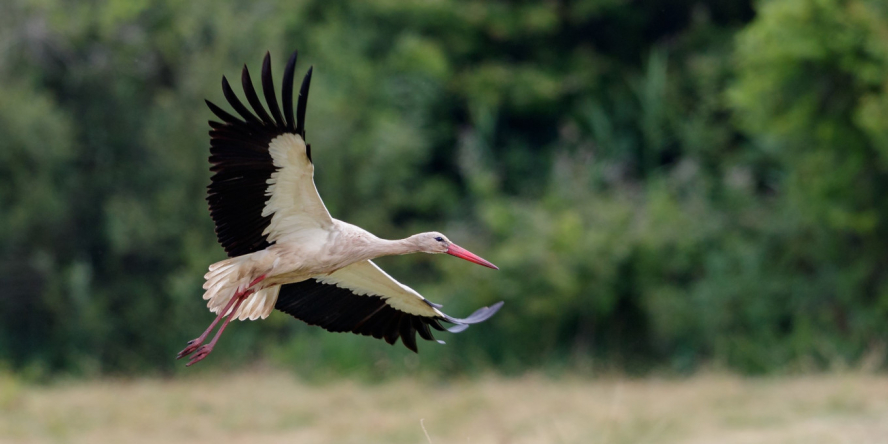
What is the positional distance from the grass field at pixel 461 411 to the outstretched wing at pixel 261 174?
3.97 meters

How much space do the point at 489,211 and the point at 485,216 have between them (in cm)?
14

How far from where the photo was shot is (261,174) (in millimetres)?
5219

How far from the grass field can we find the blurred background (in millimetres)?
781

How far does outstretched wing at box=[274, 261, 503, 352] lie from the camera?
6.14 metres

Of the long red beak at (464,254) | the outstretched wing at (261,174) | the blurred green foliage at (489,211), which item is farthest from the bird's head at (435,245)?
the blurred green foliage at (489,211)

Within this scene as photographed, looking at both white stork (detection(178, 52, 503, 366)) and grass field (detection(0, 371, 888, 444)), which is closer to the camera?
white stork (detection(178, 52, 503, 366))

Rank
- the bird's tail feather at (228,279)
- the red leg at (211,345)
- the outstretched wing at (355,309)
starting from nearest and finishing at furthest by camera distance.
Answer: the red leg at (211,345)
the bird's tail feather at (228,279)
the outstretched wing at (355,309)

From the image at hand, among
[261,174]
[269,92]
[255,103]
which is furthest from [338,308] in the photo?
[269,92]

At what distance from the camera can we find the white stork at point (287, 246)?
16.5 ft

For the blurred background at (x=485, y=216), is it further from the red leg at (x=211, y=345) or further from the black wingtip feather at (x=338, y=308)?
the red leg at (x=211, y=345)

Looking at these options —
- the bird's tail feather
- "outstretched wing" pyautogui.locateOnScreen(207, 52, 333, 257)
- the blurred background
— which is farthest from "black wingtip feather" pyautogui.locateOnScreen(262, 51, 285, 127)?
the blurred background

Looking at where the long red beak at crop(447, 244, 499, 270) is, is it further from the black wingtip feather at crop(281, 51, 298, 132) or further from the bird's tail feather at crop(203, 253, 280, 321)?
the black wingtip feather at crop(281, 51, 298, 132)

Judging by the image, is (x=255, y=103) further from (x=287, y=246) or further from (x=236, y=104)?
(x=287, y=246)

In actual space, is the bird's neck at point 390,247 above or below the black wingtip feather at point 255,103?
below
